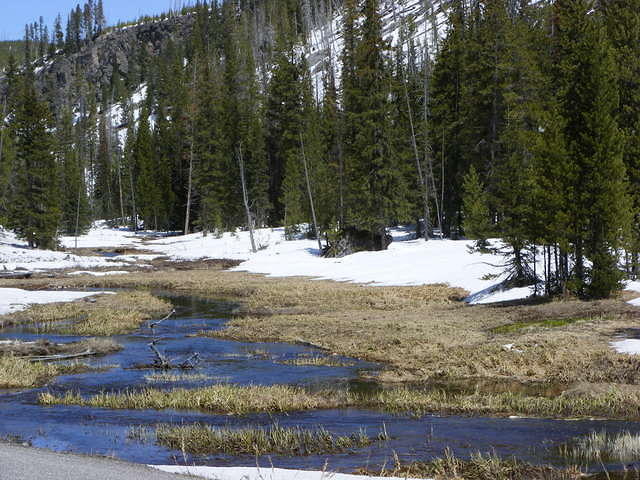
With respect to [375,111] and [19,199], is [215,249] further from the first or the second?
[375,111]

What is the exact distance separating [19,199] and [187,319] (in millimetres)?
33932

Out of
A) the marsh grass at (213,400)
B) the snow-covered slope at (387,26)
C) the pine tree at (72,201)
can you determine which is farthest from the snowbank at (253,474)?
the snow-covered slope at (387,26)

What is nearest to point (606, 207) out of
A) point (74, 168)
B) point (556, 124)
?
point (556, 124)

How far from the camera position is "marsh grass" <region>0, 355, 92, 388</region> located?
1614cm

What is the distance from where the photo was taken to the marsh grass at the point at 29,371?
16.1 m

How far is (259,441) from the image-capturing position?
35.6ft

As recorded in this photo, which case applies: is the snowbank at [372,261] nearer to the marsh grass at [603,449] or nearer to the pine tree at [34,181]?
the pine tree at [34,181]

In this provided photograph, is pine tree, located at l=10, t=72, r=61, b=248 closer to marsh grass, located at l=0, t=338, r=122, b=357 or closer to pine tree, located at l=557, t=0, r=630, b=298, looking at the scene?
marsh grass, located at l=0, t=338, r=122, b=357

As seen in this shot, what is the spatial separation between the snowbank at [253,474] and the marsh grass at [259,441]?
1.15 m

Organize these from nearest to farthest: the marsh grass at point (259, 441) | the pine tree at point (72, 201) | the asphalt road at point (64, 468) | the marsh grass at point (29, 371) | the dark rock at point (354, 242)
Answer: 1. the asphalt road at point (64, 468)
2. the marsh grass at point (259, 441)
3. the marsh grass at point (29, 371)
4. the dark rock at point (354, 242)
5. the pine tree at point (72, 201)

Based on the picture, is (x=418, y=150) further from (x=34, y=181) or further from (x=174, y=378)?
(x=174, y=378)

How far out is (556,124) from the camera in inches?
1016

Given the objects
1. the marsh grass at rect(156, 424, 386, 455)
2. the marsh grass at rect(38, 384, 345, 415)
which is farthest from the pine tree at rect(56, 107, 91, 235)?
the marsh grass at rect(156, 424, 386, 455)

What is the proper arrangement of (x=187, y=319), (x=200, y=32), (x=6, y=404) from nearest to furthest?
(x=6, y=404)
(x=187, y=319)
(x=200, y=32)
